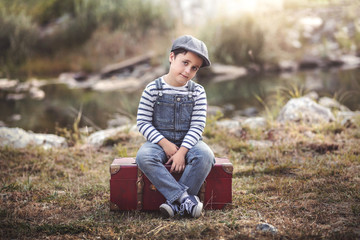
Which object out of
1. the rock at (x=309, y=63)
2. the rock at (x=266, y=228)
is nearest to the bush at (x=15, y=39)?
the rock at (x=309, y=63)

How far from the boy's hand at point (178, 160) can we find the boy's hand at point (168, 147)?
1.6 inches

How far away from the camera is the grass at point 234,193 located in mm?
1840

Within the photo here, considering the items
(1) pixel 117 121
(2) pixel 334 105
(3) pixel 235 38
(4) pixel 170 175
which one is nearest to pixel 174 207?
(4) pixel 170 175

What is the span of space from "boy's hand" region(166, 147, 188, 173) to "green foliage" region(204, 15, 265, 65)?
8.61 meters

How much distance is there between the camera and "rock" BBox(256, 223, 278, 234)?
1.80 m

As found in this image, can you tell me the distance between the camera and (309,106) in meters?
4.41

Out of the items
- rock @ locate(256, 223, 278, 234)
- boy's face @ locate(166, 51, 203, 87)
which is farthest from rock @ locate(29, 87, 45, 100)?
rock @ locate(256, 223, 278, 234)

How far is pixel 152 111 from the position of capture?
7.82 feet

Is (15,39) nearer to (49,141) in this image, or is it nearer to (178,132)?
(49,141)

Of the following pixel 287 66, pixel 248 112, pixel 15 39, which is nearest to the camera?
pixel 248 112

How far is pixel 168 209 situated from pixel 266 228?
0.54 m

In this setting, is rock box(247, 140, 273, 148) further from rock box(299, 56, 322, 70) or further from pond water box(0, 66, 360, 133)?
rock box(299, 56, 322, 70)

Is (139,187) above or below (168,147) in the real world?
below

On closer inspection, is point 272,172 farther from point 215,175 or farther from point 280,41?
point 280,41
